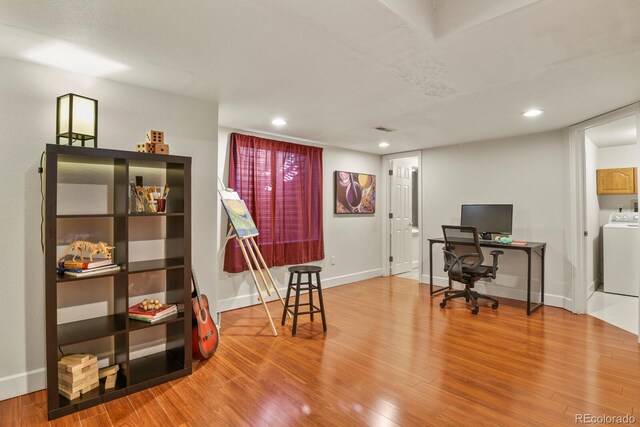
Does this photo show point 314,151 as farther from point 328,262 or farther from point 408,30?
point 408,30

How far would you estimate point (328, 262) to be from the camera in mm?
5445

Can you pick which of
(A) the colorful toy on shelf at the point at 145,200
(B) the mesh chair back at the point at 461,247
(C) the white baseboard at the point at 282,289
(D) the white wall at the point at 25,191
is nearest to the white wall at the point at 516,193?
(B) the mesh chair back at the point at 461,247

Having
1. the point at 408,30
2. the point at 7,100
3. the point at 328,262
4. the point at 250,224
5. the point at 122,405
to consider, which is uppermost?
the point at 408,30

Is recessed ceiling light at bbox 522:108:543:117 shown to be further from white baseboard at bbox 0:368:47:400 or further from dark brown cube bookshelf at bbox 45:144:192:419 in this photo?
white baseboard at bbox 0:368:47:400

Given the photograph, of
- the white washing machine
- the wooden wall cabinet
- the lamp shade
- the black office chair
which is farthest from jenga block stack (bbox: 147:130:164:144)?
the wooden wall cabinet

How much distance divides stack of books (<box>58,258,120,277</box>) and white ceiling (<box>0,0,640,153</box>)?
1.36 metres

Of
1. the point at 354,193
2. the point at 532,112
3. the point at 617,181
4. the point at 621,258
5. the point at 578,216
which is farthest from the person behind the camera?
the point at 354,193

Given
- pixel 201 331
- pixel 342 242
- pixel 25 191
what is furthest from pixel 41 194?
pixel 342 242

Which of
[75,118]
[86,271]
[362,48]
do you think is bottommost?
[86,271]

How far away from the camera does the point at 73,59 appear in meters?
2.29

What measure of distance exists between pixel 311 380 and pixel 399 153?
451cm

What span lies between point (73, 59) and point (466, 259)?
14.2ft

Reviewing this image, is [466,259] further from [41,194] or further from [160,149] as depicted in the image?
[41,194]

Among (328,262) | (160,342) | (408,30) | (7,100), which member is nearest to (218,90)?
(7,100)
